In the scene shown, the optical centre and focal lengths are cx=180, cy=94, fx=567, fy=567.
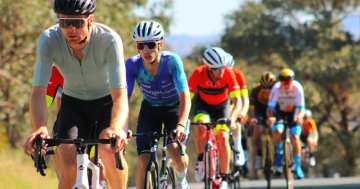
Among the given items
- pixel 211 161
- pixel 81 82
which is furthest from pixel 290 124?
pixel 81 82

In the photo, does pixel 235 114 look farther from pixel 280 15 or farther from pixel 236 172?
pixel 280 15

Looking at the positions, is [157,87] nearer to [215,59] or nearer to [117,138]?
[215,59]

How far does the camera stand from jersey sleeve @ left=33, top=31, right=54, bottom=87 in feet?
14.9

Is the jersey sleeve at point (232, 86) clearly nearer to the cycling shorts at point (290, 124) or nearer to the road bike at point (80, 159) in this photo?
the cycling shorts at point (290, 124)

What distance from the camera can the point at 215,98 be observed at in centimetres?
934

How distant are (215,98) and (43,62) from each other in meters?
5.06

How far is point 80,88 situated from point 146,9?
2206cm

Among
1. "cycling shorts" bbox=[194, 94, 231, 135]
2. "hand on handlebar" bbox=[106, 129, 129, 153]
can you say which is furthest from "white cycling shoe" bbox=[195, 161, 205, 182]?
"hand on handlebar" bbox=[106, 129, 129, 153]

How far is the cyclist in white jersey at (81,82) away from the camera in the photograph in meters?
4.43

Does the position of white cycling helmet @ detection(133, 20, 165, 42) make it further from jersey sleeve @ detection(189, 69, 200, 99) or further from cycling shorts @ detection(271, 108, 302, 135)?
cycling shorts @ detection(271, 108, 302, 135)

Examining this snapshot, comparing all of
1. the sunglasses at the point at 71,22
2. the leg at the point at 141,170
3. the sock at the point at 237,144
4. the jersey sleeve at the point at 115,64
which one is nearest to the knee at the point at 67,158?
the jersey sleeve at the point at 115,64

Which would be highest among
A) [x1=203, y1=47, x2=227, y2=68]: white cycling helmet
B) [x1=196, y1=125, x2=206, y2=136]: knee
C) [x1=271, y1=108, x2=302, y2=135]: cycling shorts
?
[x1=203, y1=47, x2=227, y2=68]: white cycling helmet

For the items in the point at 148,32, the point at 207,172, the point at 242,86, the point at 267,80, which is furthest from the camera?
the point at 267,80

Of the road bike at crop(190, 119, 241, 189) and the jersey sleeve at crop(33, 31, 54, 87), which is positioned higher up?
the jersey sleeve at crop(33, 31, 54, 87)
